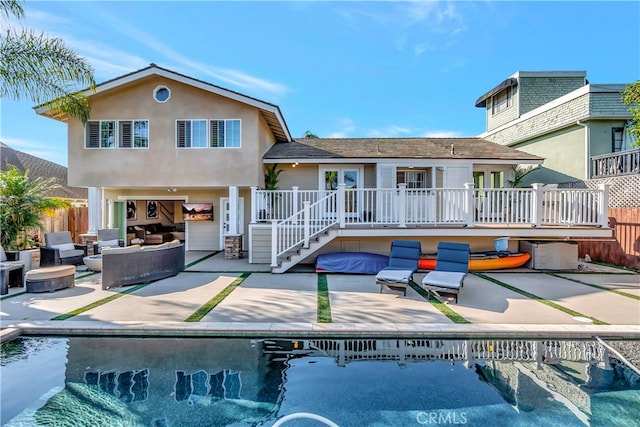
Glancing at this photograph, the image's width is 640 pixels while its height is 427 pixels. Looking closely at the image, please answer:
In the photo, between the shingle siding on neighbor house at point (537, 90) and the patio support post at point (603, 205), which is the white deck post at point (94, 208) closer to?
the patio support post at point (603, 205)

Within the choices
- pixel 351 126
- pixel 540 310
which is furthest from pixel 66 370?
pixel 351 126

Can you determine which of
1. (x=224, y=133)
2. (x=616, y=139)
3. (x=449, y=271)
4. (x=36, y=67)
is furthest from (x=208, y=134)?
(x=616, y=139)

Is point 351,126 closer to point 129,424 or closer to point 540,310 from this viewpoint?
point 540,310

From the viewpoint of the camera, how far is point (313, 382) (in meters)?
4.14

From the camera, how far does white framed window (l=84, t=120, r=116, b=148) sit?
1245cm

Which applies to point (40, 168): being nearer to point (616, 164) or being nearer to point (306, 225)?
point (306, 225)

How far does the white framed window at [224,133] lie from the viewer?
1230 cm

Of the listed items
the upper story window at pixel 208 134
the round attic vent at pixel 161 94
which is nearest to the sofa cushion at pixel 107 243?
the upper story window at pixel 208 134

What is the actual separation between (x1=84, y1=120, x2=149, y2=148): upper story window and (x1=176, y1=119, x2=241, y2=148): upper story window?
1.40 meters

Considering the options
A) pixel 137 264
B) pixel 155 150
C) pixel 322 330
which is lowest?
pixel 322 330

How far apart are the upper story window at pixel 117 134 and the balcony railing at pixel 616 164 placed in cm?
1844

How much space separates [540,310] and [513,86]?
1744 cm

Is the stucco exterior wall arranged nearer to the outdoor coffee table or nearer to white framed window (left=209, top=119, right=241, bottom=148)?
white framed window (left=209, top=119, right=241, bottom=148)

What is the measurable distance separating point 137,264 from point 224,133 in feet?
19.7
